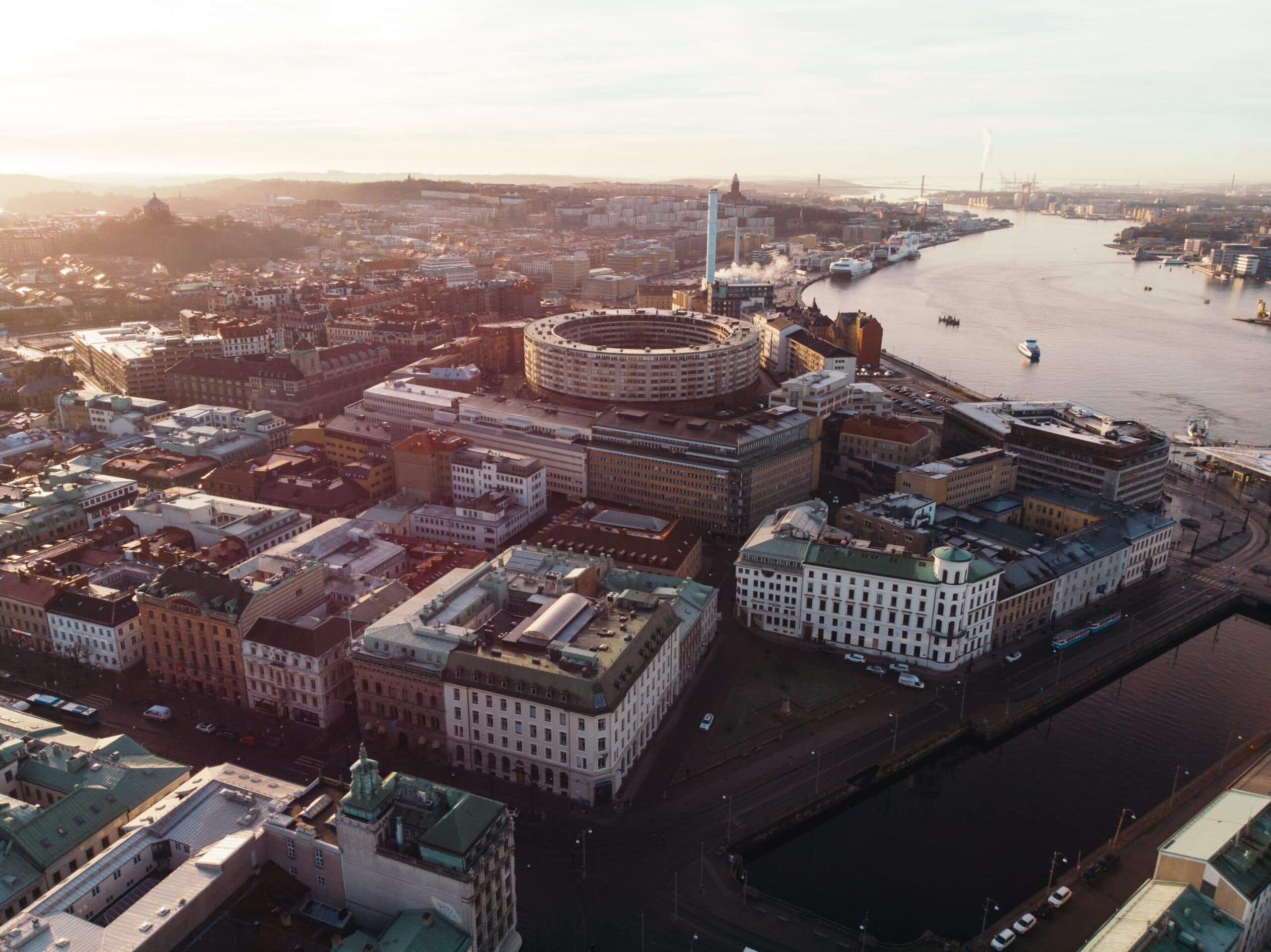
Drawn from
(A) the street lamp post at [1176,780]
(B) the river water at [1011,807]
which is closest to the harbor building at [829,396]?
(B) the river water at [1011,807]

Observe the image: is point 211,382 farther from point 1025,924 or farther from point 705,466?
point 1025,924

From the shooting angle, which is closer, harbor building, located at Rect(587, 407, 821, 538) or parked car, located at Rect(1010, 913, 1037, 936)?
parked car, located at Rect(1010, 913, 1037, 936)

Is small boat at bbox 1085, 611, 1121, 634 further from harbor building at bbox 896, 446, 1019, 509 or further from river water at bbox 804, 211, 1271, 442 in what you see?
river water at bbox 804, 211, 1271, 442

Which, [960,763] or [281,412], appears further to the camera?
[281,412]

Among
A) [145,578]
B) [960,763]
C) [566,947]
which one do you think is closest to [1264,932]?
[960,763]


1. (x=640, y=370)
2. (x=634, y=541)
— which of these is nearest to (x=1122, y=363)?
(x=640, y=370)

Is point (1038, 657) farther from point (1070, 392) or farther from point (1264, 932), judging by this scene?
point (1070, 392)

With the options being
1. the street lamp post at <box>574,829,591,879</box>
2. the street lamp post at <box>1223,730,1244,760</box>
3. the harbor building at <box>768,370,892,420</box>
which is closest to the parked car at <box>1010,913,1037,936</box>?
the street lamp post at <box>574,829,591,879</box>
